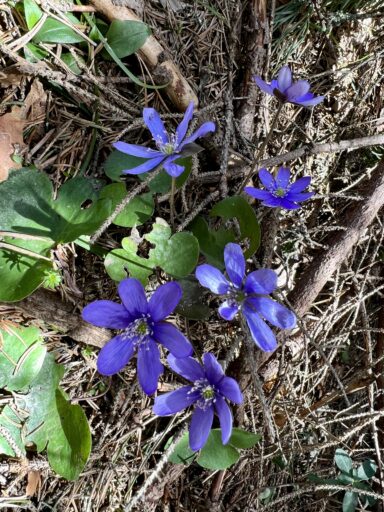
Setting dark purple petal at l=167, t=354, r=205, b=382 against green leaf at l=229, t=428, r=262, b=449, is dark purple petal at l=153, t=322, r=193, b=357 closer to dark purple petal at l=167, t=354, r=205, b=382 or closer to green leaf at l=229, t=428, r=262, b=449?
dark purple petal at l=167, t=354, r=205, b=382

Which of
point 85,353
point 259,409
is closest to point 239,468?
point 259,409

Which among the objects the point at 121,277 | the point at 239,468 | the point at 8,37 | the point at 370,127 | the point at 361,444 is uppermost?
the point at 8,37

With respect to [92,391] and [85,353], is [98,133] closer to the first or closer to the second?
[85,353]

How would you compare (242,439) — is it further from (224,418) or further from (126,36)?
(126,36)

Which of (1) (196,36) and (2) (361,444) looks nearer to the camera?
(1) (196,36)

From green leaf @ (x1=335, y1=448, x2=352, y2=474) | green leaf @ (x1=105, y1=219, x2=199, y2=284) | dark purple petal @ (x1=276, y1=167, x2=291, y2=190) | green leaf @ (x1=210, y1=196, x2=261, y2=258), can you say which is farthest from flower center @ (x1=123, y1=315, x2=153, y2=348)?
green leaf @ (x1=335, y1=448, x2=352, y2=474)

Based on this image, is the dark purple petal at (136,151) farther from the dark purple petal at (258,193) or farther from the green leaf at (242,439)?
the green leaf at (242,439)
